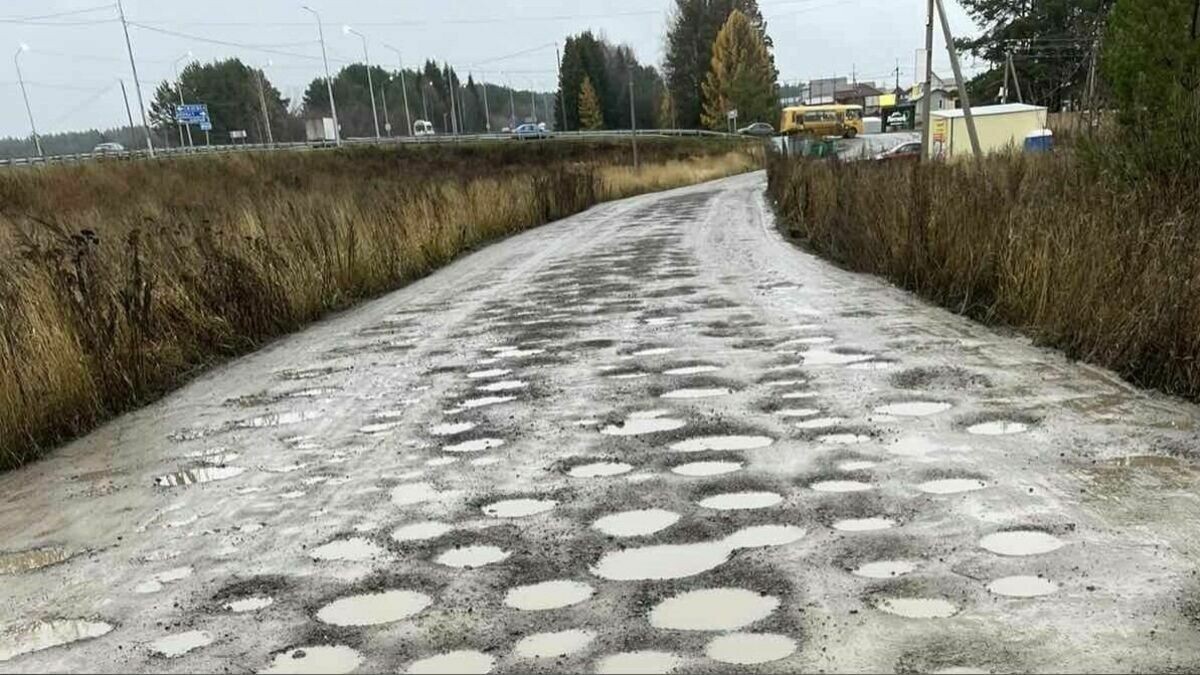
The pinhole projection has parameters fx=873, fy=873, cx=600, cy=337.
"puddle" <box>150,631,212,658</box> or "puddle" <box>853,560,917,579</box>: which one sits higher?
"puddle" <box>150,631,212,658</box>

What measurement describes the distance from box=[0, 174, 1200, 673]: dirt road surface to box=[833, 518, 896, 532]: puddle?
0.01 meters

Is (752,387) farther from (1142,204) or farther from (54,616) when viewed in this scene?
(54,616)

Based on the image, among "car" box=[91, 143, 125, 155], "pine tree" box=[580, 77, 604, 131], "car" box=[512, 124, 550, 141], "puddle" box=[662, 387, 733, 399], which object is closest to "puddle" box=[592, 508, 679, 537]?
"puddle" box=[662, 387, 733, 399]

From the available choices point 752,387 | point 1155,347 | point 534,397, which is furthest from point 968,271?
point 534,397

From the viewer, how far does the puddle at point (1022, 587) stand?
7.82 ft

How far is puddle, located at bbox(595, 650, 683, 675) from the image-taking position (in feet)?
7.02

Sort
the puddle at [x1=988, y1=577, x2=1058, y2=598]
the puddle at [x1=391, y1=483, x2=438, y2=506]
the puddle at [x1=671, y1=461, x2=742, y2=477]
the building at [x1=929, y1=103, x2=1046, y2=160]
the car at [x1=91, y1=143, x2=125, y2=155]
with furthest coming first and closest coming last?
1. the car at [x1=91, y1=143, x2=125, y2=155]
2. the building at [x1=929, y1=103, x2=1046, y2=160]
3. the puddle at [x1=671, y1=461, x2=742, y2=477]
4. the puddle at [x1=391, y1=483, x2=438, y2=506]
5. the puddle at [x1=988, y1=577, x2=1058, y2=598]

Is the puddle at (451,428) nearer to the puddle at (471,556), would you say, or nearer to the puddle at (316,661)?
the puddle at (471,556)

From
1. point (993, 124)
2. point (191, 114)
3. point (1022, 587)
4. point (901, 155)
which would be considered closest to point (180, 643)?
point (1022, 587)

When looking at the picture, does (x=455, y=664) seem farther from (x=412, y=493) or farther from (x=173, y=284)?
(x=173, y=284)

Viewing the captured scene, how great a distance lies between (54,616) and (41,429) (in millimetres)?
2209

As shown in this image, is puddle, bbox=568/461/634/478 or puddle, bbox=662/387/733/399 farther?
puddle, bbox=662/387/733/399

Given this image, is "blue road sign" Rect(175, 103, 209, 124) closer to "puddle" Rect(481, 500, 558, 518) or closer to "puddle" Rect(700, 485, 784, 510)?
"puddle" Rect(481, 500, 558, 518)

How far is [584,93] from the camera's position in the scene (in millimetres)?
77938
